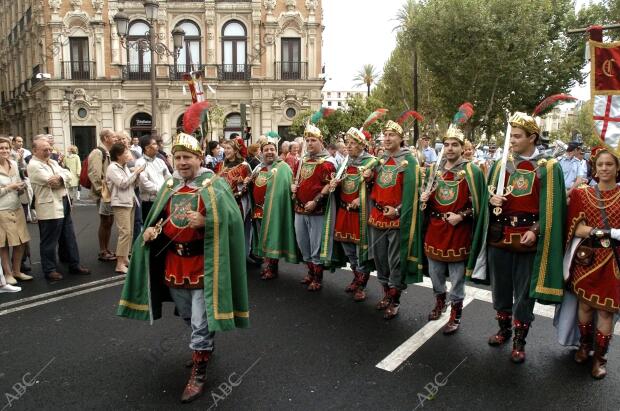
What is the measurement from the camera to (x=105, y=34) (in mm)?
28703

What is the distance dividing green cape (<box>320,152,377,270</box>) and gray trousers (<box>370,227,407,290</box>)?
0.72ft

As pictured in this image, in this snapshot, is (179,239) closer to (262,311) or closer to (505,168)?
(262,311)

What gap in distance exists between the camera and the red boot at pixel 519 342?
4.26m

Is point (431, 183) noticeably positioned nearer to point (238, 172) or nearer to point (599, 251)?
point (599, 251)

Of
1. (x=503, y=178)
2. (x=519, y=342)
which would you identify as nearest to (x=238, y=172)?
(x=503, y=178)

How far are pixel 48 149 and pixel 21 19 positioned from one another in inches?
1444

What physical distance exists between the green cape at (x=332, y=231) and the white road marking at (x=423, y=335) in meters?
1.05

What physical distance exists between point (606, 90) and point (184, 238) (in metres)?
3.31

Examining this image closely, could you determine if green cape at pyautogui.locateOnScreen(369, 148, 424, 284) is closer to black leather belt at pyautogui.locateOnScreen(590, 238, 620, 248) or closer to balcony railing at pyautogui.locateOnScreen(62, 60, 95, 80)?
black leather belt at pyautogui.locateOnScreen(590, 238, 620, 248)

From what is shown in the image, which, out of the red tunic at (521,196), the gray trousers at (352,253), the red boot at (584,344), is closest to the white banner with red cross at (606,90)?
the red tunic at (521,196)

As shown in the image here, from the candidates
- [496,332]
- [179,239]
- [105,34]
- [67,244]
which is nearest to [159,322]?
[179,239]

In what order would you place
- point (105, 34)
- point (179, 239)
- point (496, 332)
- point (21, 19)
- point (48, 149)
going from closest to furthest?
point (179, 239)
point (496, 332)
point (48, 149)
point (105, 34)
point (21, 19)

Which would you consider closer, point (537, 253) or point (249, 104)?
point (537, 253)

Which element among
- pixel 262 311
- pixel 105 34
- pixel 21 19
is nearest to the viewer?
pixel 262 311
